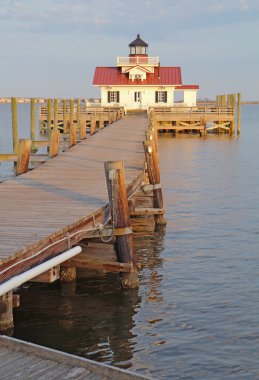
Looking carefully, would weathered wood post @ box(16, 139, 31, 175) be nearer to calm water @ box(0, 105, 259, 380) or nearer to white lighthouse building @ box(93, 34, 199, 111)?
calm water @ box(0, 105, 259, 380)

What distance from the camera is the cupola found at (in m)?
57.4

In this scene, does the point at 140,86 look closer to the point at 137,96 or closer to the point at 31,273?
the point at 137,96

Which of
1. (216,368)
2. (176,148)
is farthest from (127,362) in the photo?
(176,148)

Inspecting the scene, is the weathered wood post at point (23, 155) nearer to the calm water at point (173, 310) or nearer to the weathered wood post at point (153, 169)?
the weathered wood post at point (153, 169)

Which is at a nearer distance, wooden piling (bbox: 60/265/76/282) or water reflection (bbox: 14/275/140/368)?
water reflection (bbox: 14/275/140/368)

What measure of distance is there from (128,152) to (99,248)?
877 cm

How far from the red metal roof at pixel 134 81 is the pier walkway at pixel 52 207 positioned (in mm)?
37628

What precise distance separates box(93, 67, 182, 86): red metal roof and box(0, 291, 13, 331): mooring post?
47.2m

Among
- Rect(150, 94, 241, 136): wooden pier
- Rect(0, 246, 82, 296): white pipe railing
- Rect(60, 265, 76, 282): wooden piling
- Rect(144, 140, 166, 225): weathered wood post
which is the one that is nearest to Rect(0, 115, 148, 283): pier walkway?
Rect(0, 246, 82, 296): white pipe railing

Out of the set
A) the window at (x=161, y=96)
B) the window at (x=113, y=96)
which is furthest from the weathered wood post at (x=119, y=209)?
the window at (x=113, y=96)

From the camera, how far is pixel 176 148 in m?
40.2

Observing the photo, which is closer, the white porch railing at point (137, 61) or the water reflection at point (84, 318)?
the water reflection at point (84, 318)

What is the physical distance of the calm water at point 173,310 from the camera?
8.52 meters

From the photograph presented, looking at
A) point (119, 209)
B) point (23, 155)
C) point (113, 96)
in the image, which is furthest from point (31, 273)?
point (113, 96)
